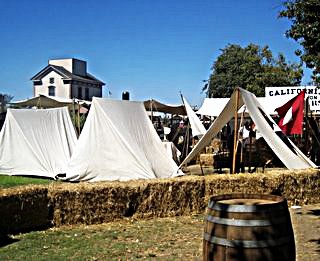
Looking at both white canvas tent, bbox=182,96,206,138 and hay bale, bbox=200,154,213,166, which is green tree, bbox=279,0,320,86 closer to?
white canvas tent, bbox=182,96,206,138

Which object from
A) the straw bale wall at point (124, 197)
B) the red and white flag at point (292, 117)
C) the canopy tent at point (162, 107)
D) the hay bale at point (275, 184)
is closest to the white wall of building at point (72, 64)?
the canopy tent at point (162, 107)

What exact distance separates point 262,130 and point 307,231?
3923 millimetres

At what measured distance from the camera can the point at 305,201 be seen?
9.41 meters

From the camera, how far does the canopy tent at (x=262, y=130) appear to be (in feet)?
34.9

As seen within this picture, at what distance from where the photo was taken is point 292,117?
46.0 ft

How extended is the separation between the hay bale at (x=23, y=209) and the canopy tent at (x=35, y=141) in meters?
6.54

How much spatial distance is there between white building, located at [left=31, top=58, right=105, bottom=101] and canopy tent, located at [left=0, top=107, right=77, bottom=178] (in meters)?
38.6

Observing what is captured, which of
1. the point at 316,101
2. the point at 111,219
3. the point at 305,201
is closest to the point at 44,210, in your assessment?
the point at 111,219

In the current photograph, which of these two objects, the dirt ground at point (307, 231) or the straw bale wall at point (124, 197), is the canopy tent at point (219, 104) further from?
the dirt ground at point (307, 231)

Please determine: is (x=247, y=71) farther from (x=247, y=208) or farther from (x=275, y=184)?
(x=247, y=208)

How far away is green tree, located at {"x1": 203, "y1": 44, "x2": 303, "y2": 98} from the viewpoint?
36.8 metres

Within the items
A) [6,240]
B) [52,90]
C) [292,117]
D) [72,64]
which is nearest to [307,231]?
[6,240]

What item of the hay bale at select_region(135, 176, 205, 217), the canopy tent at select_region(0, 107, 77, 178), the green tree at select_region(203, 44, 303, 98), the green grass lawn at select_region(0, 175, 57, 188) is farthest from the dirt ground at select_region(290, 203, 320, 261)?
the green tree at select_region(203, 44, 303, 98)

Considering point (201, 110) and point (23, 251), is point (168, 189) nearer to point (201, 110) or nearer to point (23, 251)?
point (23, 251)
